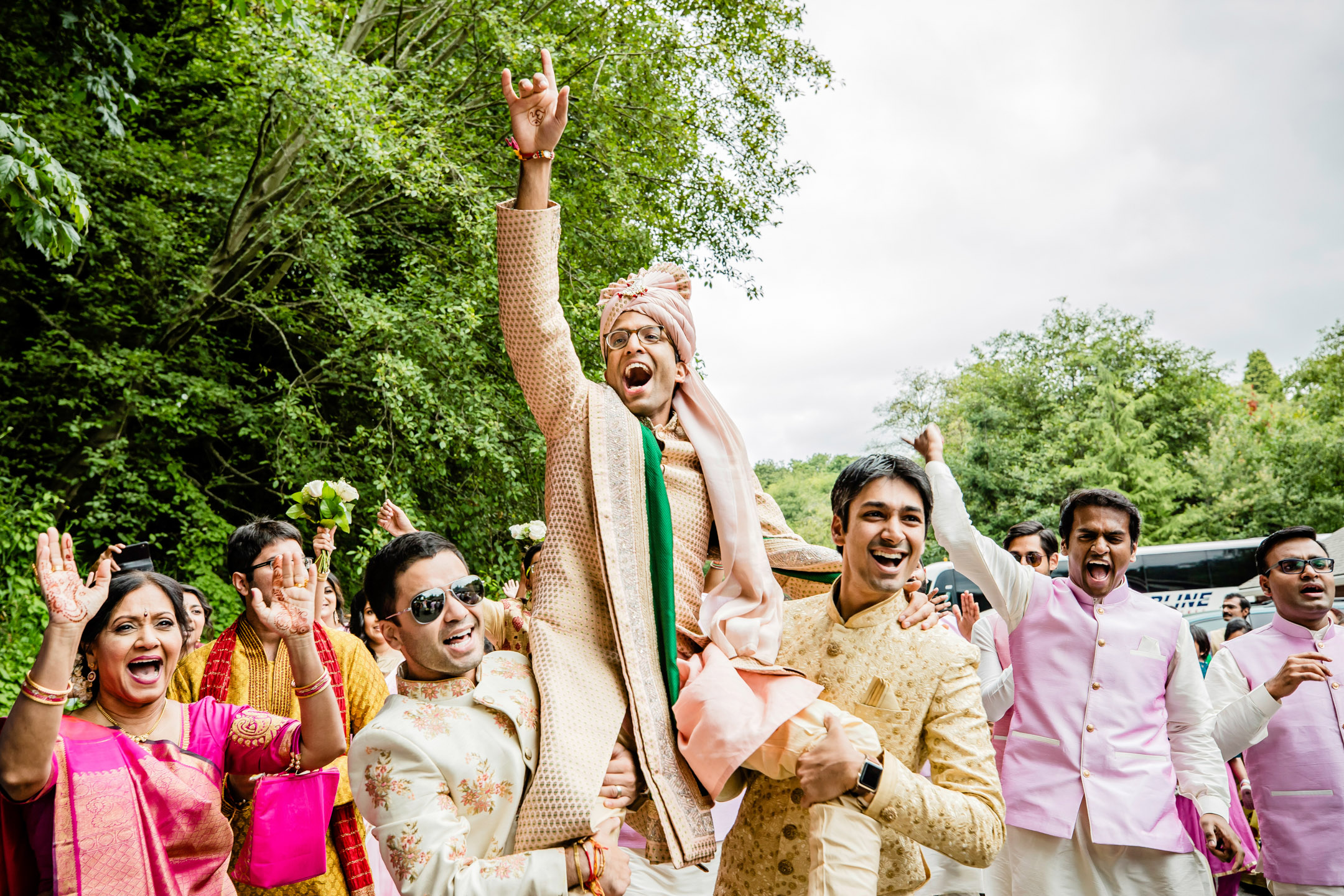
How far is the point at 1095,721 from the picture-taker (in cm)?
354

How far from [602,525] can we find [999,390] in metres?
37.0

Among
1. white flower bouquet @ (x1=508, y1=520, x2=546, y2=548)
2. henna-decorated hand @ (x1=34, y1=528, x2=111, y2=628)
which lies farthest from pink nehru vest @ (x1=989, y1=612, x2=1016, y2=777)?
henna-decorated hand @ (x1=34, y1=528, x2=111, y2=628)

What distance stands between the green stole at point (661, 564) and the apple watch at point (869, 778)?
463 millimetres

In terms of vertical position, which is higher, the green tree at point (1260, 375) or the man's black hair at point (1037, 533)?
the green tree at point (1260, 375)

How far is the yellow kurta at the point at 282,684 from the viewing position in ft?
11.6

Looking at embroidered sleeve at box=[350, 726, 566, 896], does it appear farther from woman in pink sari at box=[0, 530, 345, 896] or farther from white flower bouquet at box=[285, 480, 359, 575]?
white flower bouquet at box=[285, 480, 359, 575]

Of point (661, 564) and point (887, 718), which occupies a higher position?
point (661, 564)

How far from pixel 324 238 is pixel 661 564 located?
8292 millimetres

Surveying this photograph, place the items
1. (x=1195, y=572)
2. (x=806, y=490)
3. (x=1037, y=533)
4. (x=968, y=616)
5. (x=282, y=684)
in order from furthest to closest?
(x=806, y=490) → (x=1195, y=572) → (x=1037, y=533) → (x=968, y=616) → (x=282, y=684)

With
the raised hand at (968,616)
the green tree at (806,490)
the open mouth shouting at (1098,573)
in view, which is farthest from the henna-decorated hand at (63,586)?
the green tree at (806,490)

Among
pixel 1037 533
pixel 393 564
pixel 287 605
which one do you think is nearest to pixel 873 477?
pixel 393 564

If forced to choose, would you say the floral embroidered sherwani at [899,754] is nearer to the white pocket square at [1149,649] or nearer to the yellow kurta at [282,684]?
the white pocket square at [1149,649]

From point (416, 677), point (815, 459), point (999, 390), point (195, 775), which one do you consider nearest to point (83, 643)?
point (195, 775)

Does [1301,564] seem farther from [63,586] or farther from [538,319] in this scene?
[63,586]
